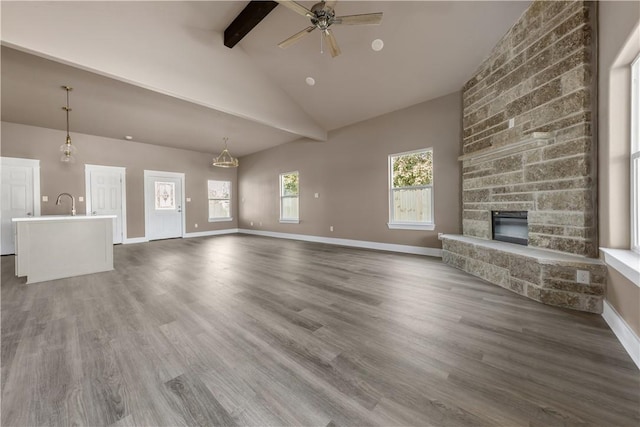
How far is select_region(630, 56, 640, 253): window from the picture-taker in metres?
1.86

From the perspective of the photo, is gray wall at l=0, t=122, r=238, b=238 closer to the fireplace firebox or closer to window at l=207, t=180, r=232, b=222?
window at l=207, t=180, r=232, b=222

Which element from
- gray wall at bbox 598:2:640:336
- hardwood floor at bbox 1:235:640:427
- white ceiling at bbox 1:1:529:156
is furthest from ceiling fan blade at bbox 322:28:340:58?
hardwood floor at bbox 1:235:640:427

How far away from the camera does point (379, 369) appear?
4.76ft

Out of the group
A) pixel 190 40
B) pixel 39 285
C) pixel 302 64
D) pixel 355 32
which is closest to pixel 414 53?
pixel 355 32

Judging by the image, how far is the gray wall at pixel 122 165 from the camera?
17.3 ft

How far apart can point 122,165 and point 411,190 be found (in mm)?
7435

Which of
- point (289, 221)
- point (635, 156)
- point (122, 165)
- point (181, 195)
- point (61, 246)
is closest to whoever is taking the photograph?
point (635, 156)

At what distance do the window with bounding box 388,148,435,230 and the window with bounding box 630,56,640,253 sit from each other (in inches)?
103

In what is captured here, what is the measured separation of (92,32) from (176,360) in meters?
3.85

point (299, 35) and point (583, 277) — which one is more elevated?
point (299, 35)

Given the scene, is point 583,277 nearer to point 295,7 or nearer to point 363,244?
point 363,244

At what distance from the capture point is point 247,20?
3621 millimetres

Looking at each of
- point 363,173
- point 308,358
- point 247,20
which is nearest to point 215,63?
point 247,20

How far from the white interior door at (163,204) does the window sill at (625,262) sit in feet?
29.0
